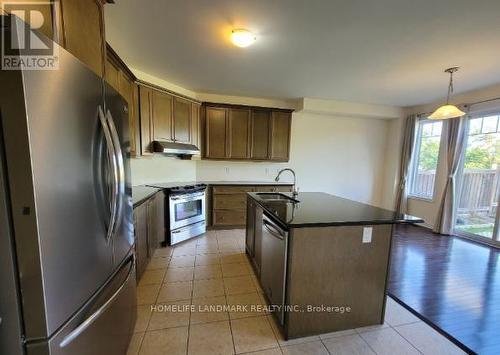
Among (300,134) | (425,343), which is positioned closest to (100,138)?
(425,343)

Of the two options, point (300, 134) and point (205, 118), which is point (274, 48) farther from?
point (300, 134)

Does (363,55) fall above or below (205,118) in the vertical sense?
above

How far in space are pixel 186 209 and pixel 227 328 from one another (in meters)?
2.11

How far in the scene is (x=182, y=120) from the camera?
3.78 meters

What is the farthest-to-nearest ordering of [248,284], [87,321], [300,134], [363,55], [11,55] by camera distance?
[300,134], [363,55], [248,284], [87,321], [11,55]

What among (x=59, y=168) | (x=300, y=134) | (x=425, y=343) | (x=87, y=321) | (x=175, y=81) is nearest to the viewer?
(x=59, y=168)

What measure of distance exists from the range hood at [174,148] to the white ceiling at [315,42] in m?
1.06

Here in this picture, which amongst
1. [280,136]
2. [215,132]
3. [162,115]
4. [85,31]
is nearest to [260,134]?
[280,136]

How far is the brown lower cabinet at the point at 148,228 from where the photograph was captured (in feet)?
7.70

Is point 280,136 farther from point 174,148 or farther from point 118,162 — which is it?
point 118,162

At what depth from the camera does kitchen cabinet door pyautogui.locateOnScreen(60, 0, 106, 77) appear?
1131 mm

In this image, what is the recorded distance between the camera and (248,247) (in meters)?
3.03

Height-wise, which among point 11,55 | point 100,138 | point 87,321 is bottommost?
point 87,321

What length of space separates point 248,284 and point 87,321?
1674 millimetres
